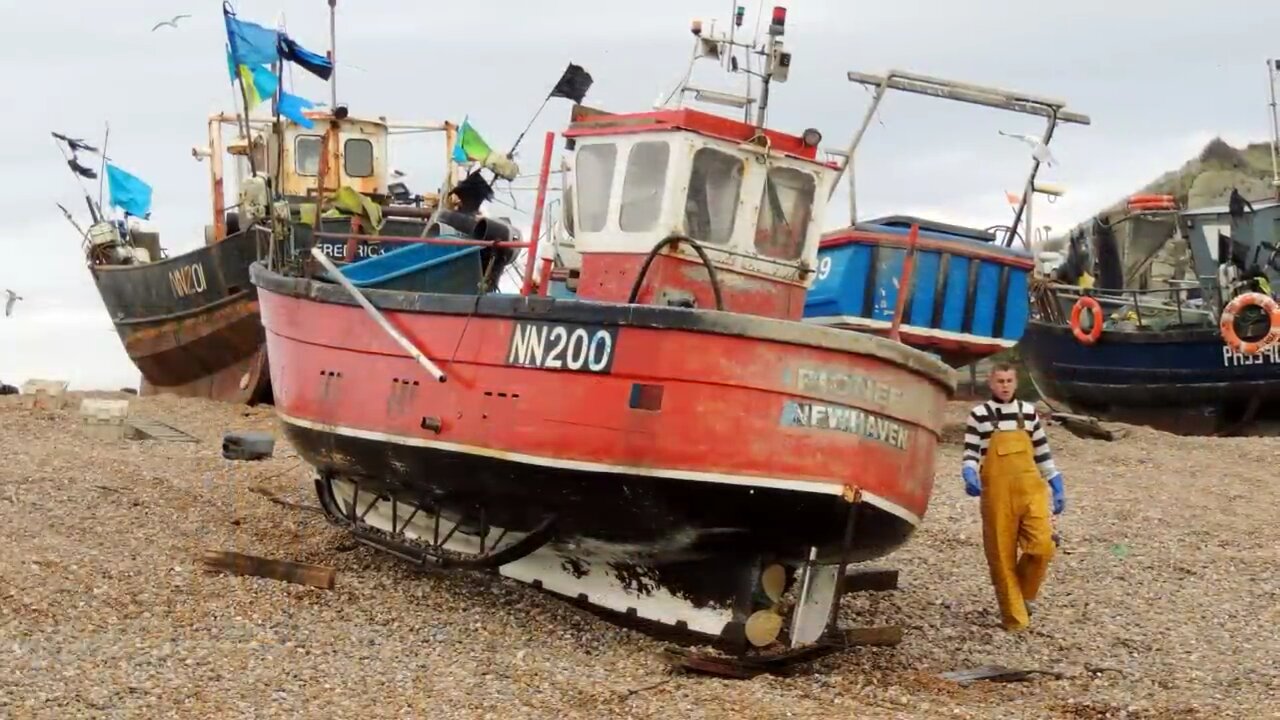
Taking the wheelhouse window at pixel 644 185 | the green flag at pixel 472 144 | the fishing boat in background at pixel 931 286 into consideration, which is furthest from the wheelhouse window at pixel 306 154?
the wheelhouse window at pixel 644 185


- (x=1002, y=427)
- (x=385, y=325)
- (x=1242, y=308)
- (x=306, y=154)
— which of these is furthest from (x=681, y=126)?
(x=1242, y=308)

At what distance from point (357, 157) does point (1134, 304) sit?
973 centimetres

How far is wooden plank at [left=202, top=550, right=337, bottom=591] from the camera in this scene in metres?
8.45

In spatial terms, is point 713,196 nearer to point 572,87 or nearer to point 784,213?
point 784,213

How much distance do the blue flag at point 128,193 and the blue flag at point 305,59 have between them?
10141 mm

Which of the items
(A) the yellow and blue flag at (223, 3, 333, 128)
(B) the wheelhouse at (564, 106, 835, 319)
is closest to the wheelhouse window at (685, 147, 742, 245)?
(B) the wheelhouse at (564, 106, 835, 319)

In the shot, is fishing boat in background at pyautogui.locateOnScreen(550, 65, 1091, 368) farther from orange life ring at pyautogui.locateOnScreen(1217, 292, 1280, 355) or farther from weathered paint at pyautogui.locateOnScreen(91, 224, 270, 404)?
weathered paint at pyautogui.locateOnScreen(91, 224, 270, 404)

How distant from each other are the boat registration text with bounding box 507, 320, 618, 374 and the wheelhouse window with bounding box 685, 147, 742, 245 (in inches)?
47.0

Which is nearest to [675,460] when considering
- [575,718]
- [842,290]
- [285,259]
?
[575,718]

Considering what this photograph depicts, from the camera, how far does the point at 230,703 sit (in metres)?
6.25

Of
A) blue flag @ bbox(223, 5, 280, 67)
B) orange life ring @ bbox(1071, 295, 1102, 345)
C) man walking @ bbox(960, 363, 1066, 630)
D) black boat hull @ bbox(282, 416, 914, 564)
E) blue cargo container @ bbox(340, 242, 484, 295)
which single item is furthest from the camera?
orange life ring @ bbox(1071, 295, 1102, 345)

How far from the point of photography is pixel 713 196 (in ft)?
28.3

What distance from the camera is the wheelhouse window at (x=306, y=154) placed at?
64.2ft

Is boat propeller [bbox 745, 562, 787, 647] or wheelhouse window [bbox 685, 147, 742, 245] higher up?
wheelhouse window [bbox 685, 147, 742, 245]
